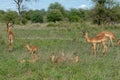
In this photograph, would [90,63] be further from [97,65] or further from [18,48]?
[18,48]

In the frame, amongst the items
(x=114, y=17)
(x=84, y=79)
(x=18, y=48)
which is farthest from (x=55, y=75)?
(x=114, y=17)

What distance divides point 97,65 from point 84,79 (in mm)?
2283

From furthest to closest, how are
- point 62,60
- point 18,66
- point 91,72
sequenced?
point 62,60 → point 18,66 → point 91,72

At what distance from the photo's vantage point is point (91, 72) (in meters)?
10.4

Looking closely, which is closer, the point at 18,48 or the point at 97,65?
the point at 97,65

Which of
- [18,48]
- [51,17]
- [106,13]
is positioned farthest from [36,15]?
[18,48]

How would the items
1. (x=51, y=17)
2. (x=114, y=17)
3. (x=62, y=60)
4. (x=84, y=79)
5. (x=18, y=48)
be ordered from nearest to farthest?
(x=84, y=79)
(x=62, y=60)
(x=18, y=48)
(x=114, y=17)
(x=51, y=17)

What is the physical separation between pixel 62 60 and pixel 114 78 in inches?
118

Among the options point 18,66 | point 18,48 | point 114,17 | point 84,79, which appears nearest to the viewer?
point 84,79

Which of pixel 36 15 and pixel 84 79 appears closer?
pixel 84 79

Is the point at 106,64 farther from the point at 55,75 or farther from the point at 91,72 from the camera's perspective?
the point at 55,75

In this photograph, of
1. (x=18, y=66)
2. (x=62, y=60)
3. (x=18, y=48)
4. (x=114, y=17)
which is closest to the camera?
(x=18, y=66)

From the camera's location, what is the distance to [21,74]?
10.5 metres

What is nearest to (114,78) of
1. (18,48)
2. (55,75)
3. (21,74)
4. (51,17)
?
(55,75)
